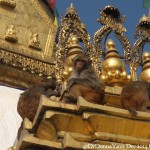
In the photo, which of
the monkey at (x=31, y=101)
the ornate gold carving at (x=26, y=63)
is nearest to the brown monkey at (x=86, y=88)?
the monkey at (x=31, y=101)

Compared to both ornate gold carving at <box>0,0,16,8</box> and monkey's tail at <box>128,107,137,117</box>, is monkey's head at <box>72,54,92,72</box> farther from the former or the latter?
ornate gold carving at <box>0,0,16,8</box>

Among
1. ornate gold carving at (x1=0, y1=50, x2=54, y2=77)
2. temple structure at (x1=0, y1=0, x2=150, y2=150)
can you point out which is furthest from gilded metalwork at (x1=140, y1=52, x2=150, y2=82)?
ornate gold carving at (x1=0, y1=50, x2=54, y2=77)

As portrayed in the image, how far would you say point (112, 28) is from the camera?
19.9 ft

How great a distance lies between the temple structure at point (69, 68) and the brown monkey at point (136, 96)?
14cm

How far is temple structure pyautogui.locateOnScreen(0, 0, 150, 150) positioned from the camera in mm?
3496

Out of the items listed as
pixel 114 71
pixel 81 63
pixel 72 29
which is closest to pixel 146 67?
pixel 114 71

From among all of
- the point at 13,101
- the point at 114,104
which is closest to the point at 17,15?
the point at 13,101

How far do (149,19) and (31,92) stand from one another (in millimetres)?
2726

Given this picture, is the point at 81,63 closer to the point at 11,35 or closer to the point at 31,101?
the point at 31,101

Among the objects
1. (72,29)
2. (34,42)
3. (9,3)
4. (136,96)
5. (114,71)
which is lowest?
(136,96)

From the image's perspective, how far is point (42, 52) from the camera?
867cm

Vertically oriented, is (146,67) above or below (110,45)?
below

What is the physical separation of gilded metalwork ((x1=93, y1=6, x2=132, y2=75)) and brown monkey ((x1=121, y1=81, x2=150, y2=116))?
77.4 inches

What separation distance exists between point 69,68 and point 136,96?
4.39 feet
